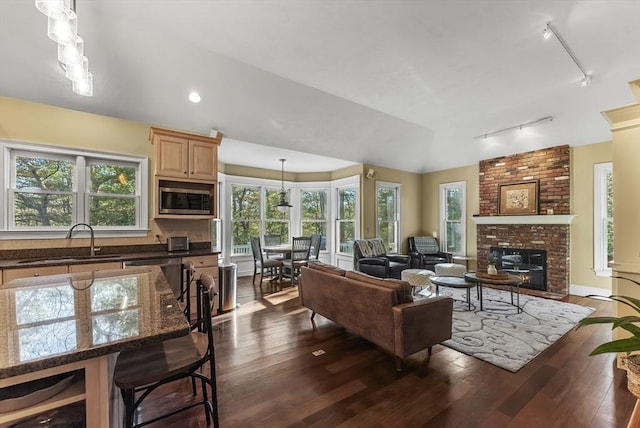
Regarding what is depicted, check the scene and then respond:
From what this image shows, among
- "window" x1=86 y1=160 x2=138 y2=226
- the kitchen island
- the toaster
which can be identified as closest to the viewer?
the kitchen island

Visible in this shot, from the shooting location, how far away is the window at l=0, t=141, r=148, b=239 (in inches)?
127

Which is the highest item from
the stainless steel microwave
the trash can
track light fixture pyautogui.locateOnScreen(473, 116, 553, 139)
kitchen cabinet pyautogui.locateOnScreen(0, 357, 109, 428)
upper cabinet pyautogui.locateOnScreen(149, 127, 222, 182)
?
track light fixture pyautogui.locateOnScreen(473, 116, 553, 139)

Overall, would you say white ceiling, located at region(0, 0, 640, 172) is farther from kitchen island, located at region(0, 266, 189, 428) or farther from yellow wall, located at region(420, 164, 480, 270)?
kitchen island, located at region(0, 266, 189, 428)

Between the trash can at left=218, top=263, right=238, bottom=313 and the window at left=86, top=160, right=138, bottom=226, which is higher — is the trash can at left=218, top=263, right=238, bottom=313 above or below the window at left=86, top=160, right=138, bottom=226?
below

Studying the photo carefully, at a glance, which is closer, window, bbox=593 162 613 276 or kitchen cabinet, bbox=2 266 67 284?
kitchen cabinet, bbox=2 266 67 284

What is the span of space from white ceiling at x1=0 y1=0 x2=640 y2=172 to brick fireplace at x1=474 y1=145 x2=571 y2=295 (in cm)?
54

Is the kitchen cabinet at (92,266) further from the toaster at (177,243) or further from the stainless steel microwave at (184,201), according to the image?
the stainless steel microwave at (184,201)

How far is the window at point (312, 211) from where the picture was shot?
24.8 ft

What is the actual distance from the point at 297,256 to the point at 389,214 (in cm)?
272

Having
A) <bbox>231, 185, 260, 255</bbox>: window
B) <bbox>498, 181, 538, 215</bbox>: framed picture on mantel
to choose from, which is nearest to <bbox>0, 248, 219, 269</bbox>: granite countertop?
<bbox>231, 185, 260, 255</bbox>: window

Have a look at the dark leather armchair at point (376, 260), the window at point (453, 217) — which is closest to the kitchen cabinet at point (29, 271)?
the dark leather armchair at point (376, 260)

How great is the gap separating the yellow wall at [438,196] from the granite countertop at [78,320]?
674cm

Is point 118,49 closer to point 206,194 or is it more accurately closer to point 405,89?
point 206,194

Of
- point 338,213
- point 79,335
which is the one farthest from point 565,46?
point 338,213
